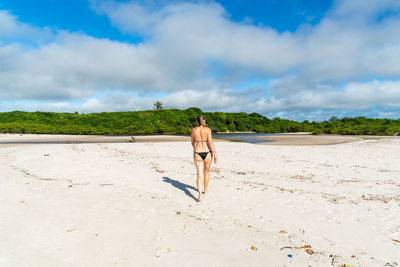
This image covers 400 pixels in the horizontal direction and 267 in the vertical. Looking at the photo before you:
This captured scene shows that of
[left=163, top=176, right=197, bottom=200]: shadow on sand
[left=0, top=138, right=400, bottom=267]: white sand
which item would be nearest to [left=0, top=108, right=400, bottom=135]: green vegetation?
Answer: [left=0, top=138, right=400, bottom=267]: white sand

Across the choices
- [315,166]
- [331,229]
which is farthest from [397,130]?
[331,229]

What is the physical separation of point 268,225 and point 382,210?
317cm

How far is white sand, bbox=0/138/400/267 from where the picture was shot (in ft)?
11.3

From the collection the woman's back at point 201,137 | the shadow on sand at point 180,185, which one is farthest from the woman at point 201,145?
the shadow on sand at point 180,185

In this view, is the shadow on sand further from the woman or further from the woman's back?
the woman's back

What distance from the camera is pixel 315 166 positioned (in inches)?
460

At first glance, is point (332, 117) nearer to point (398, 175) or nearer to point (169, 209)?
point (398, 175)

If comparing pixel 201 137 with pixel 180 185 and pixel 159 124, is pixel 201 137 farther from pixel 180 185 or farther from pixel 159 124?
pixel 159 124

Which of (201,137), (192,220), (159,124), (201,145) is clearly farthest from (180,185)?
(159,124)

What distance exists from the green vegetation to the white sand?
49685mm

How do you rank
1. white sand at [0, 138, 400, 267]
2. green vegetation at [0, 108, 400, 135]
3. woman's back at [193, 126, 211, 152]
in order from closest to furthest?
white sand at [0, 138, 400, 267] < woman's back at [193, 126, 211, 152] < green vegetation at [0, 108, 400, 135]

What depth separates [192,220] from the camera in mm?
4941

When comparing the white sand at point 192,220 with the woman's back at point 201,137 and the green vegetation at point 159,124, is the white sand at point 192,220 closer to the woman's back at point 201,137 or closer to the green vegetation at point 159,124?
the woman's back at point 201,137

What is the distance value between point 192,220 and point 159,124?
226 ft
